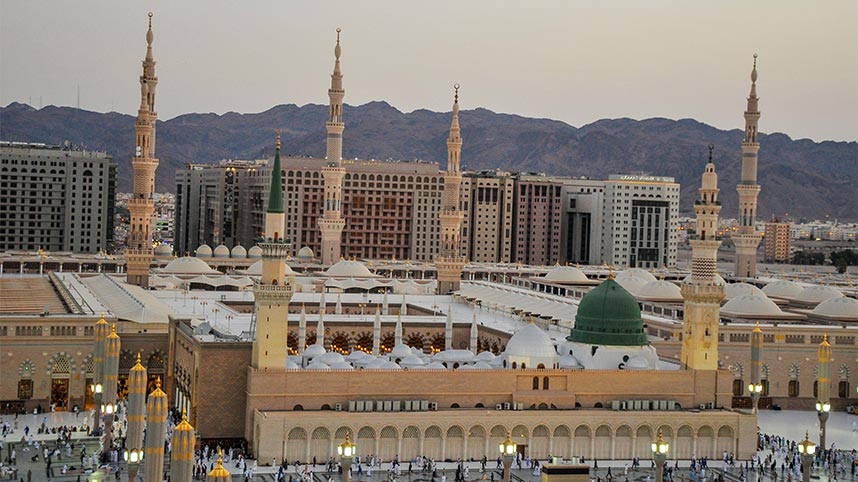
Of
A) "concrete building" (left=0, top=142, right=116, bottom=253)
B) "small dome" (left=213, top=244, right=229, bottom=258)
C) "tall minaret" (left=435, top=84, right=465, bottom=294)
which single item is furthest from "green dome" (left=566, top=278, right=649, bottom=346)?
"concrete building" (left=0, top=142, right=116, bottom=253)

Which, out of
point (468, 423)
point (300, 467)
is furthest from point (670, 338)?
point (300, 467)

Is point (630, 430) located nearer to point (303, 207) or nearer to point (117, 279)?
point (117, 279)

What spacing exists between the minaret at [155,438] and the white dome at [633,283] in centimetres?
4710

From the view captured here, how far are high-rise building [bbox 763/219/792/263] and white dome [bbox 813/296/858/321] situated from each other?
129238 millimetres

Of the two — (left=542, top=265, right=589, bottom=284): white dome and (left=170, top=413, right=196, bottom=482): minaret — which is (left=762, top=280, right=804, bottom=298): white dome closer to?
(left=542, top=265, right=589, bottom=284): white dome

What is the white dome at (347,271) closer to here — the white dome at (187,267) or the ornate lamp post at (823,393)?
the white dome at (187,267)

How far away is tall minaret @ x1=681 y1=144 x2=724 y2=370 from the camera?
4900cm

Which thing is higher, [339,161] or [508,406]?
[339,161]

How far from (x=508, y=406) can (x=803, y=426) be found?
14.7 metres

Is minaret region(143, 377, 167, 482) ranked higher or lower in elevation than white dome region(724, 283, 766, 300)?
lower

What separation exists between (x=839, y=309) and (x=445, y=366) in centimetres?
2599

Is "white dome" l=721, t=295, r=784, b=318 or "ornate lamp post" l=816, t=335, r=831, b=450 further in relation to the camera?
"white dome" l=721, t=295, r=784, b=318

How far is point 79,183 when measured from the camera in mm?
128375

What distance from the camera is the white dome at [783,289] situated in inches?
3019
